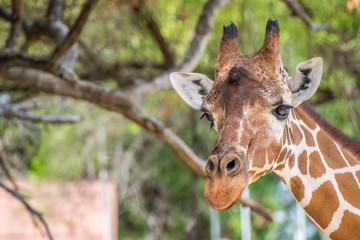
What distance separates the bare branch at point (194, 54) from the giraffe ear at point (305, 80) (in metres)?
2.62

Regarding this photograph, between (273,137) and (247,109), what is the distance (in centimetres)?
23

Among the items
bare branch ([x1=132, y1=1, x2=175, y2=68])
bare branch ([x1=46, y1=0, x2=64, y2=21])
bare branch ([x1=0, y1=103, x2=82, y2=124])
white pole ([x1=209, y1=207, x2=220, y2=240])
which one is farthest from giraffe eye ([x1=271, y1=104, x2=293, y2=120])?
white pole ([x1=209, y1=207, x2=220, y2=240])

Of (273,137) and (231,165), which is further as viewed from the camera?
(273,137)

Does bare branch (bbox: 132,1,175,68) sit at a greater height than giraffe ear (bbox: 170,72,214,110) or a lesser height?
lesser

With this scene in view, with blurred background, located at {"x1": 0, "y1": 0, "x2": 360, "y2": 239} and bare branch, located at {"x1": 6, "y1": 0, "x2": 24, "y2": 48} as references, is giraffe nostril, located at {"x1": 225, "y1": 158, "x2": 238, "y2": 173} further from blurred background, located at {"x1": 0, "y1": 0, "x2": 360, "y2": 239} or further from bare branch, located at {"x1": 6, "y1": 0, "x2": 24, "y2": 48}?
bare branch, located at {"x1": 6, "y1": 0, "x2": 24, "y2": 48}

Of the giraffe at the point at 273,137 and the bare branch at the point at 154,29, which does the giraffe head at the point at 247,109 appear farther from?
the bare branch at the point at 154,29

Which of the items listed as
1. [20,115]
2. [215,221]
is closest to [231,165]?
[20,115]

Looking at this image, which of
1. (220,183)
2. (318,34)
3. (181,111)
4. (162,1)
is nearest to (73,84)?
(220,183)

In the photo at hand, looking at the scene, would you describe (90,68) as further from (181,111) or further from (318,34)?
(181,111)

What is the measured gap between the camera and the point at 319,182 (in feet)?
12.5

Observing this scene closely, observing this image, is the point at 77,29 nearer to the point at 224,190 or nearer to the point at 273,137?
the point at 273,137

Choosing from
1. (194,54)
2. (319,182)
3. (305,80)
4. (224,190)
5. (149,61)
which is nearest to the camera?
(224,190)

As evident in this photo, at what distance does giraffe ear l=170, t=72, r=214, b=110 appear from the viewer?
404 cm

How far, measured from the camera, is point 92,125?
1391 centimetres
